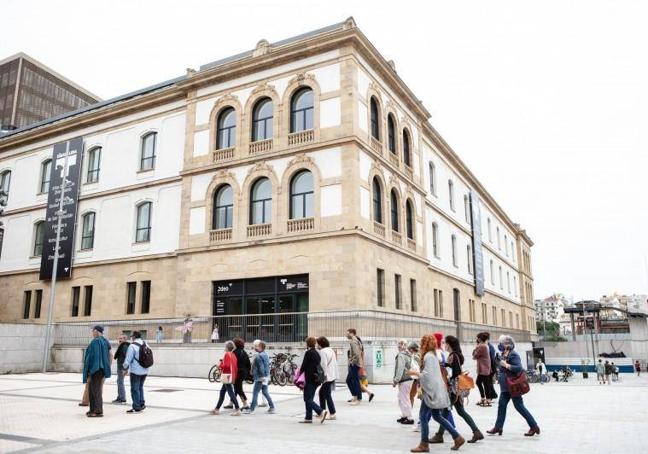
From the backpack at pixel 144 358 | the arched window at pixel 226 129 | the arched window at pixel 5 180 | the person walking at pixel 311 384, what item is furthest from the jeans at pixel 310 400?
the arched window at pixel 5 180

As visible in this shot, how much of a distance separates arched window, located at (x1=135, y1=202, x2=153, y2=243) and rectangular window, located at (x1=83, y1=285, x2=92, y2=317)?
468cm

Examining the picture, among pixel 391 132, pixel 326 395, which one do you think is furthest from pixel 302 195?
pixel 326 395

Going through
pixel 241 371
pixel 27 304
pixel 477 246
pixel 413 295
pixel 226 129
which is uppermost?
pixel 226 129

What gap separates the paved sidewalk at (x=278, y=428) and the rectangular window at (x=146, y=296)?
45.8 ft

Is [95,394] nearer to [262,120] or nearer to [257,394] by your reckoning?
[257,394]

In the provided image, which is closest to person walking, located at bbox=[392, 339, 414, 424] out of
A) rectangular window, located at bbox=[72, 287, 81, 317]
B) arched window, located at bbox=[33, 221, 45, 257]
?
rectangular window, located at bbox=[72, 287, 81, 317]

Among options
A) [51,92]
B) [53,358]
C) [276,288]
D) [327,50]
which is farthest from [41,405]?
[51,92]

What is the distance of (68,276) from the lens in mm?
32594

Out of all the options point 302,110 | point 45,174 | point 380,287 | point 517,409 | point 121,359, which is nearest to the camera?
point 517,409

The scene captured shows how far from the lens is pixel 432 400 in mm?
8367

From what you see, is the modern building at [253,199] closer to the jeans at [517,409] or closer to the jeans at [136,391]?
the jeans at [136,391]

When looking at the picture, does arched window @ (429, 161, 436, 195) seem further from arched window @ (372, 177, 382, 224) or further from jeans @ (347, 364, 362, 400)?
jeans @ (347, 364, 362, 400)

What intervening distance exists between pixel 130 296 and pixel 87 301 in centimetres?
351

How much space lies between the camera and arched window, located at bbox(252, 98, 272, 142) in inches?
1082
